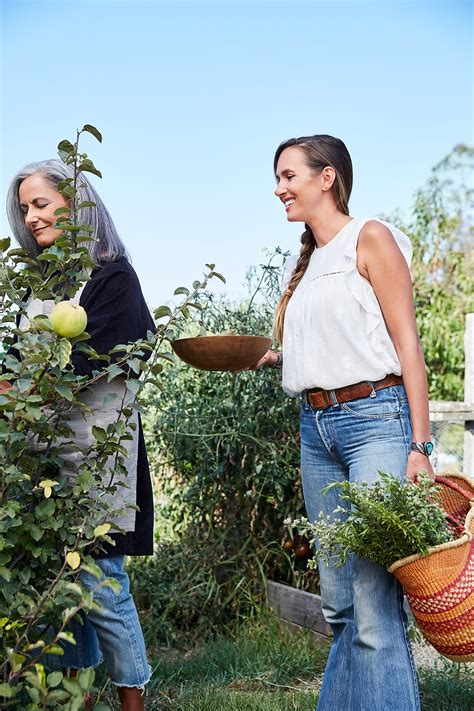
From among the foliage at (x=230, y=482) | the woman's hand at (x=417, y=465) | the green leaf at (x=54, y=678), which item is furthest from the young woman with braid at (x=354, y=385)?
the foliage at (x=230, y=482)

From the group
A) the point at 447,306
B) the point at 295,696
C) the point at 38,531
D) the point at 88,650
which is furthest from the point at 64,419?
the point at 447,306

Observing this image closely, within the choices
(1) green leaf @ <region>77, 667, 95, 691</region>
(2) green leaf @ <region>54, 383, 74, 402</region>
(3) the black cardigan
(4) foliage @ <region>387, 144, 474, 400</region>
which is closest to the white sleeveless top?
(3) the black cardigan

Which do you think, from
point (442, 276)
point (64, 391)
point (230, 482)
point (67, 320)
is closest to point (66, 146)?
point (67, 320)

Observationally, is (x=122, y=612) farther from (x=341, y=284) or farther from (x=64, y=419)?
(x=341, y=284)

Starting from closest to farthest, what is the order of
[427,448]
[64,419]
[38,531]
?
[38,531]
[64,419]
[427,448]

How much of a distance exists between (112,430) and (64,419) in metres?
0.12

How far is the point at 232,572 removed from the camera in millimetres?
4031

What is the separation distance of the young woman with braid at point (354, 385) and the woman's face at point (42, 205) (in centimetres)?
65

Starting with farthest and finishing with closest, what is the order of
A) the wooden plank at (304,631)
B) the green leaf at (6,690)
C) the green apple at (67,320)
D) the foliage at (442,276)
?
the foliage at (442,276)
the wooden plank at (304,631)
the green apple at (67,320)
the green leaf at (6,690)

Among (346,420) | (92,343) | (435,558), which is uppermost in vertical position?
(92,343)

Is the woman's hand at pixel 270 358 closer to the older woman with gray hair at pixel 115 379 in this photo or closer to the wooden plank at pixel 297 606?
the older woman with gray hair at pixel 115 379

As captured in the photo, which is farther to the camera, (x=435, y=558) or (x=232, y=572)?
(x=232, y=572)

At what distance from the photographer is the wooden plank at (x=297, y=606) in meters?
3.59

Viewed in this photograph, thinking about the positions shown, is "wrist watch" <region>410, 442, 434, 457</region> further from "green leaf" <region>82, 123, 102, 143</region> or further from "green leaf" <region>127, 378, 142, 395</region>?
"green leaf" <region>82, 123, 102, 143</region>
